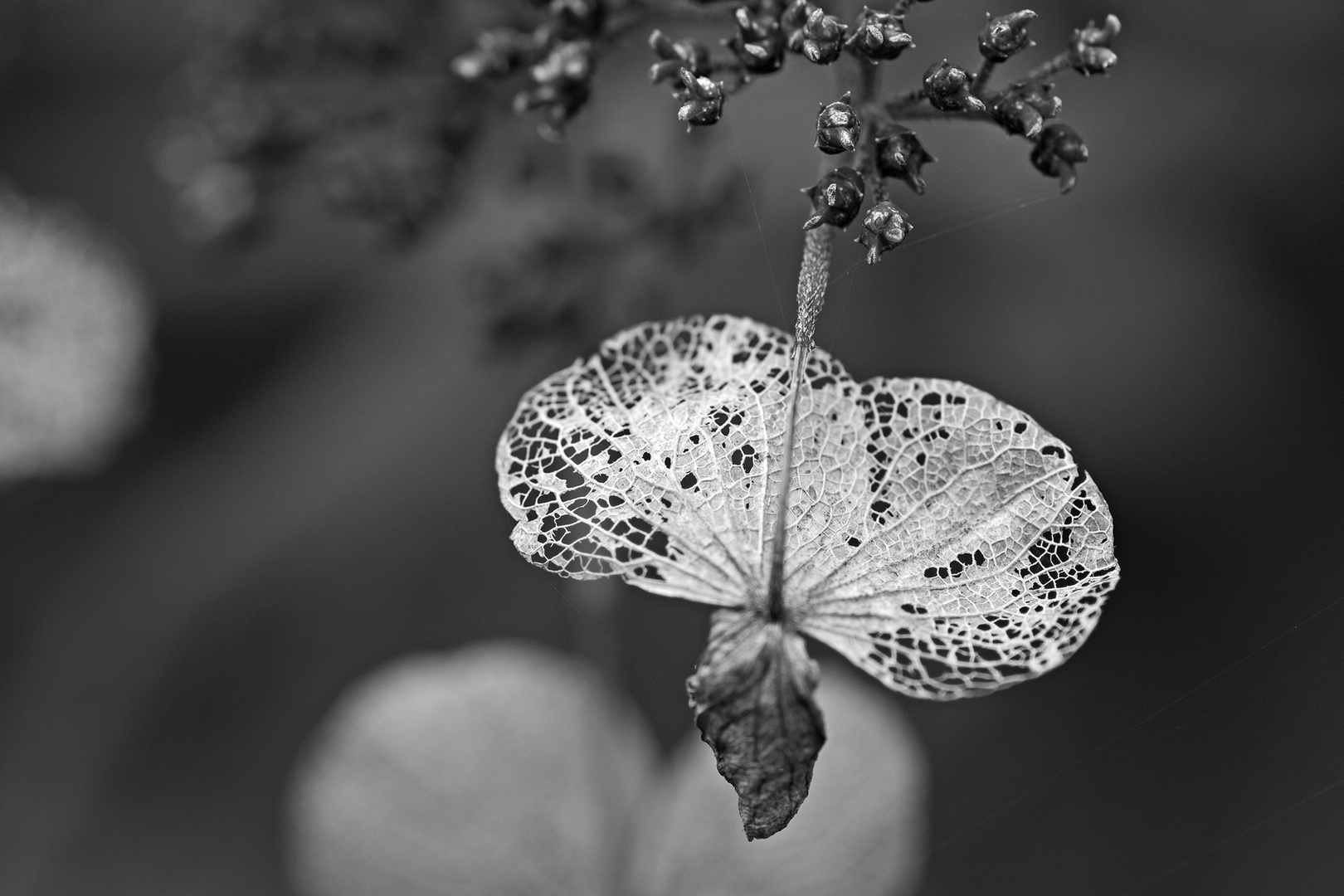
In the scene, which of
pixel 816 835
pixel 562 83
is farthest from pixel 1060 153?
pixel 816 835

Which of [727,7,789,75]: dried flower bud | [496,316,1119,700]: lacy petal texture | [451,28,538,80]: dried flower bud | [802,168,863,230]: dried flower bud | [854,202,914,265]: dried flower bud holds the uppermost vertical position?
[727,7,789,75]: dried flower bud

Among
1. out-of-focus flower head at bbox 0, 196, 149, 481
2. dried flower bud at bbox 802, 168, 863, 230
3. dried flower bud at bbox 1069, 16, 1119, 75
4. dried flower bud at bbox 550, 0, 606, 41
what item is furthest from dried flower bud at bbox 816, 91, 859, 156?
out-of-focus flower head at bbox 0, 196, 149, 481

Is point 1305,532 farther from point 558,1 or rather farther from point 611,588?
point 558,1

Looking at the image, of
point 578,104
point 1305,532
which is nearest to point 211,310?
point 578,104

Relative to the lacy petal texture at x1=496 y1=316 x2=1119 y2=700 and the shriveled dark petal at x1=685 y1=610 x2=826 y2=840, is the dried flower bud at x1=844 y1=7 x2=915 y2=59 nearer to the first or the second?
the lacy petal texture at x1=496 y1=316 x2=1119 y2=700

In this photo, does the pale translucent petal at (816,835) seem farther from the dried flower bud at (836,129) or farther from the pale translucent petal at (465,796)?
the dried flower bud at (836,129)

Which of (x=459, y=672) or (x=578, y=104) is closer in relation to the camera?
(x=578, y=104)
